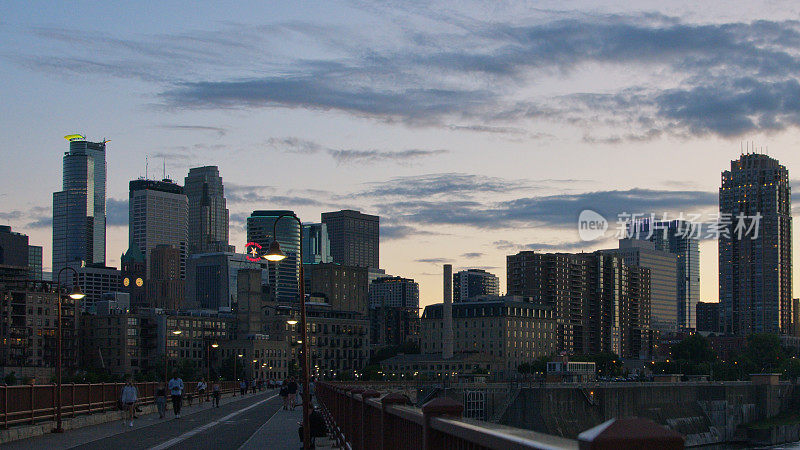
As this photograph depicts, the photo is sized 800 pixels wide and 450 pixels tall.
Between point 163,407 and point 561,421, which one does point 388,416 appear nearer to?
point 163,407

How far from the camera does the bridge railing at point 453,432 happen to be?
167 inches

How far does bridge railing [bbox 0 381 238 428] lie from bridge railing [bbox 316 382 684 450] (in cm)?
1848

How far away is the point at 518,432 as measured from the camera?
232 inches

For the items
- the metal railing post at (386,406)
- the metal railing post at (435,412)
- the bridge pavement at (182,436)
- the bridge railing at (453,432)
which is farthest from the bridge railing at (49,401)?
the metal railing post at (435,412)

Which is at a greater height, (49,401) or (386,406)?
(386,406)

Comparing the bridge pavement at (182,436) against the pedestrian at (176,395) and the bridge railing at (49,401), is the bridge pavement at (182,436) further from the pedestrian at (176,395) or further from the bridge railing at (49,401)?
the bridge railing at (49,401)

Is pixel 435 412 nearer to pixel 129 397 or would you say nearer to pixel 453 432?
pixel 453 432

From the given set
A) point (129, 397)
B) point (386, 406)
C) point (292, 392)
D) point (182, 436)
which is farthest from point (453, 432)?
point (292, 392)

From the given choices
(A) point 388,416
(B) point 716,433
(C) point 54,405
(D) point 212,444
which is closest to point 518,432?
(A) point 388,416

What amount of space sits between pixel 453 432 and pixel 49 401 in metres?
34.7

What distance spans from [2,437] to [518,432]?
2997 centimetres

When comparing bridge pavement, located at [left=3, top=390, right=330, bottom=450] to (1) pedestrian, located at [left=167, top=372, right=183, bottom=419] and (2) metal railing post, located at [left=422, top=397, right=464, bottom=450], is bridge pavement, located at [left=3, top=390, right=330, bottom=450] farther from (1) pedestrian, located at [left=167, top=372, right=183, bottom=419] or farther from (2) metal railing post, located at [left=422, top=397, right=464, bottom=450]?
(2) metal railing post, located at [left=422, top=397, right=464, bottom=450]

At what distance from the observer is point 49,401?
1523 inches

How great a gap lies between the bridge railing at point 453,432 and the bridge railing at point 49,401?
18476 millimetres
